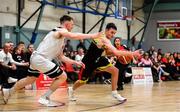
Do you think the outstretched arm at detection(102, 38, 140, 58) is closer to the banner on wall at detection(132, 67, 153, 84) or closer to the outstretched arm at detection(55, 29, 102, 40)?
the outstretched arm at detection(55, 29, 102, 40)

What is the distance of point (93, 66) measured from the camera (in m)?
9.67

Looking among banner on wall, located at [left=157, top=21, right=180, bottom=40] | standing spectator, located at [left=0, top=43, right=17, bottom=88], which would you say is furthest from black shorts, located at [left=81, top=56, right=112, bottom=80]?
banner on wall, located at [left=157, top=21, right=180, bottom=40]

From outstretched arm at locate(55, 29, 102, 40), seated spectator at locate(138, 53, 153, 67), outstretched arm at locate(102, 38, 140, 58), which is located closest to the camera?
outstretched arm at locate(55, 29, 102, 40)

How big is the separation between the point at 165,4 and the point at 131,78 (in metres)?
10.9

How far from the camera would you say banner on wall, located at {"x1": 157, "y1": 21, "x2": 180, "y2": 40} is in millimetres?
28766

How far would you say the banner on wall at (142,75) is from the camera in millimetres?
20000

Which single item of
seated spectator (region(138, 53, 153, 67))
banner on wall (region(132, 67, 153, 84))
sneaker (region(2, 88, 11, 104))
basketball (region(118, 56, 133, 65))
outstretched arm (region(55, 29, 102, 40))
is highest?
outstretched arm (region(55, 29, 102, 40))

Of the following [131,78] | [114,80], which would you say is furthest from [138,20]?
[114,80]

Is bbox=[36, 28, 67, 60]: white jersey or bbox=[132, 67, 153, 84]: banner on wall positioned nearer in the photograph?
bbox=[36, 28, 67, 60]: white jersey

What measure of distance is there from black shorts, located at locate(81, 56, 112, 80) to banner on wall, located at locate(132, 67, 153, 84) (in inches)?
397

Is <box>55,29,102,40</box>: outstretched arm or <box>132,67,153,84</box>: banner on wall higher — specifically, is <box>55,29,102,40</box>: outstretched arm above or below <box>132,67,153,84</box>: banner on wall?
above

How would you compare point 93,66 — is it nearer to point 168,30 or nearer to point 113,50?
point 113,50

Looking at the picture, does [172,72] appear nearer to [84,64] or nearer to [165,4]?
[165,4]

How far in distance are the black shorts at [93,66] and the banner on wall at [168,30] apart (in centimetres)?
1975
